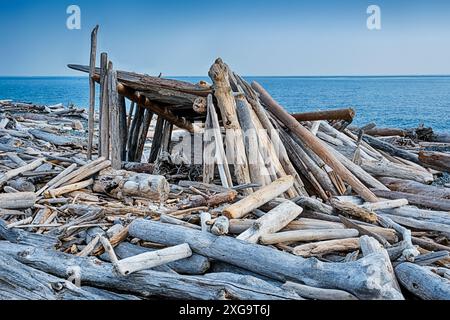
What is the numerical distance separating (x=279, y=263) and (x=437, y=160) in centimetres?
488

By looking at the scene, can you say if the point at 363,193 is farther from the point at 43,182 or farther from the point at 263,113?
the point at 43,182

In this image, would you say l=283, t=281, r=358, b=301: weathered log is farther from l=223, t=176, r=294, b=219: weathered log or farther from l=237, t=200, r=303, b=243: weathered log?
l=223, t=176, r=294, b=219: weathered log

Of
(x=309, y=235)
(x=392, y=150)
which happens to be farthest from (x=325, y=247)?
(x=392, y=150)

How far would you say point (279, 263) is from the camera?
3646mm

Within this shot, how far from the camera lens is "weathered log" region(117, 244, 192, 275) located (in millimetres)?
3547

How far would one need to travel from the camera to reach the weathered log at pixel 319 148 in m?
5.82

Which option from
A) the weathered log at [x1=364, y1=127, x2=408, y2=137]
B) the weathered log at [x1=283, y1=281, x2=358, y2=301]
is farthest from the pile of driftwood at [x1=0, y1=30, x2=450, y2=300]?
the weathered log at [x1=364, y1=127, x2=408, y2=137]

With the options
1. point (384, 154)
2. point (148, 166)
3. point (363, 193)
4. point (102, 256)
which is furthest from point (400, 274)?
point (384, 154)

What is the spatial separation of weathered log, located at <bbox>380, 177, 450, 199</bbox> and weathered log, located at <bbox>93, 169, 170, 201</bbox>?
3.24m

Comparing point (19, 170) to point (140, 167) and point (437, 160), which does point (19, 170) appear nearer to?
point (140, 167)

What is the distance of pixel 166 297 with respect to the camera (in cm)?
351

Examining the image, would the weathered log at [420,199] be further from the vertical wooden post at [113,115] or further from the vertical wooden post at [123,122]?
the vertical wooden post at [123,122]

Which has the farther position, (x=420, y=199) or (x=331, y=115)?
(x=331, y=115)

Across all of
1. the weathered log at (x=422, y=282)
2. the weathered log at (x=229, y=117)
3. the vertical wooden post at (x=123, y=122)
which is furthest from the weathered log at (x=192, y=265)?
the vertical wooden post at (x=123, y=122)
